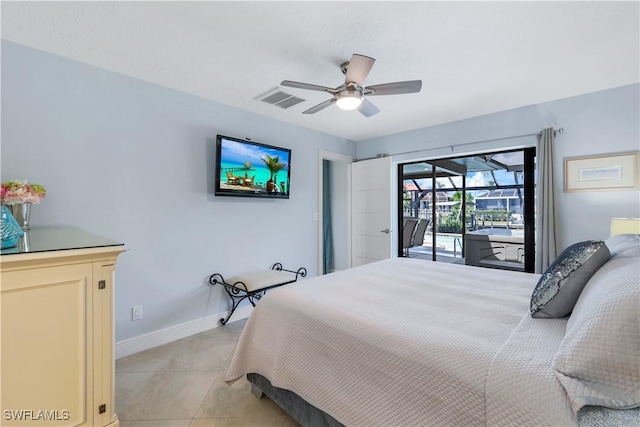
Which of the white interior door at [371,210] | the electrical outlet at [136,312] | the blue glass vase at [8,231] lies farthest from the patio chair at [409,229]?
the blue glass vase at [8,231]

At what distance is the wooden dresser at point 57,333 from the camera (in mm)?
1145

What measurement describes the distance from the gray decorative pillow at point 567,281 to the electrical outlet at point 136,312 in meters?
2.89

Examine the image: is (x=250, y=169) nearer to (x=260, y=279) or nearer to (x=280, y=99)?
(x=280, y=99)

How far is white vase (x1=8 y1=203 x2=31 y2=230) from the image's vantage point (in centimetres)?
184

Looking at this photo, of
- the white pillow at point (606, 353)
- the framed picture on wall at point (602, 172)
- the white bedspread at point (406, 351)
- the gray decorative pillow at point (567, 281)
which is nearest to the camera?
the white pillow at point (606, 353)

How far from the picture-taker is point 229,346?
2639 mm

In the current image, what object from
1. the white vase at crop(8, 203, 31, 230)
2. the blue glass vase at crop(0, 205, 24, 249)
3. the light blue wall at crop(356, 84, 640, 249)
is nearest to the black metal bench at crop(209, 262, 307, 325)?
the white vase at crop(8, 203, 31, 230)

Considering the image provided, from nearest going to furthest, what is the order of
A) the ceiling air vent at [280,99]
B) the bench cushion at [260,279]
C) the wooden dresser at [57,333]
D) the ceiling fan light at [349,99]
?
the wooden dresser at [57,333]
the ceiling fan light at [349,99]
the ceiling air vent at [280,99]
the bench cushion at [260,279]

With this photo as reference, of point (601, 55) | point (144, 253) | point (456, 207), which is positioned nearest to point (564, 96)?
point (601, 55)

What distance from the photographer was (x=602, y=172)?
2.76 m

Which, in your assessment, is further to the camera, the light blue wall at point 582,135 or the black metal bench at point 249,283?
the black metal bench at point 249,283

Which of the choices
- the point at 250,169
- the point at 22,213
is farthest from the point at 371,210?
the point at 22,213

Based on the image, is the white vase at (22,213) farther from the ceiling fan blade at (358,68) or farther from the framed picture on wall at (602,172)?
the framed picture on wall at (602,172)

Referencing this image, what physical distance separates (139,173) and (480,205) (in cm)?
457
